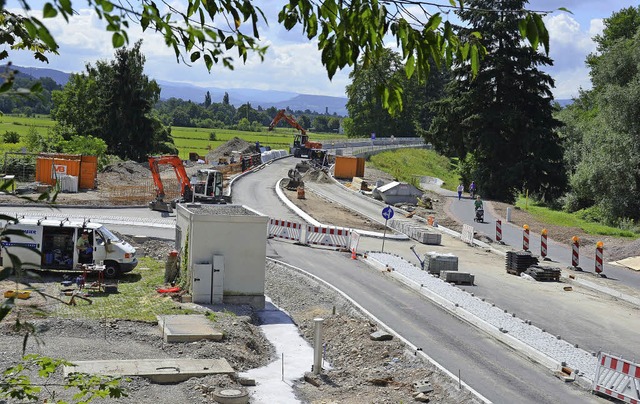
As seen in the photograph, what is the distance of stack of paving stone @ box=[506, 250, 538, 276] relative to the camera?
32.4 m

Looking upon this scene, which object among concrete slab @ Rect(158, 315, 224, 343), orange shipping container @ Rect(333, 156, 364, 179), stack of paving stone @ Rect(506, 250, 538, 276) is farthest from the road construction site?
orange shipping container @ Rect(333, 156, 364, 179)

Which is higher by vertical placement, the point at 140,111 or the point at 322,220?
the point at 140,111

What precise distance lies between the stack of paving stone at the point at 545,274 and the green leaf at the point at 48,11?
97.9ft

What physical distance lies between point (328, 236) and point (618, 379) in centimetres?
2083

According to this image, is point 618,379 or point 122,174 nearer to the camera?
point 618,379

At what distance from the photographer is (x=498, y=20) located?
182 feet

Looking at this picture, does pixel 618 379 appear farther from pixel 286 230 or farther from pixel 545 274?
pixel 286 230

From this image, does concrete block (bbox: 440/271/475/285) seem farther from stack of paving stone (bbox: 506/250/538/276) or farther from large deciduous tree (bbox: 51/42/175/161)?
large deciduous tree (bbox: 51/42/175/161)

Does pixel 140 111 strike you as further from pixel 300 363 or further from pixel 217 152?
pixel 300 363

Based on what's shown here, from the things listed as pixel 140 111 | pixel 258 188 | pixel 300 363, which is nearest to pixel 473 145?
pixel 258 188

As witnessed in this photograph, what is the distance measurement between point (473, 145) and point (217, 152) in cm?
3360

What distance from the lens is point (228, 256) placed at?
25.5 metres

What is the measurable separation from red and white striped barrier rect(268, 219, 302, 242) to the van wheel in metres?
10.7

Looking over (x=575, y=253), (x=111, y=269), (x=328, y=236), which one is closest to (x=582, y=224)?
(x=575, y=253)
